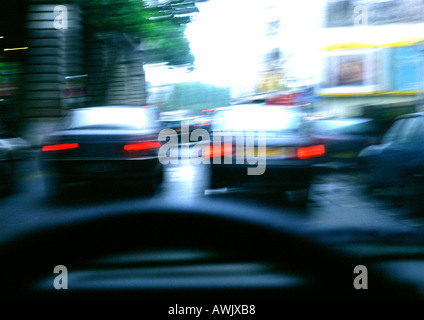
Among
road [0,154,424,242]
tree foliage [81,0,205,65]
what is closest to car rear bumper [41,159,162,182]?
road [0,154,424,242]

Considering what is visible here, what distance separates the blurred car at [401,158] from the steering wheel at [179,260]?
5.68 meters

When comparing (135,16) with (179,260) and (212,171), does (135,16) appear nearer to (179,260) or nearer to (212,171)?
(212,171)

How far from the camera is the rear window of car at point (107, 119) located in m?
8.69

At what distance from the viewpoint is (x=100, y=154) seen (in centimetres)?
834

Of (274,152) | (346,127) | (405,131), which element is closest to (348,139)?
(346,127)

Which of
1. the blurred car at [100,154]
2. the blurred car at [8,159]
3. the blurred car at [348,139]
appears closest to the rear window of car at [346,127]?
the blurred car at [348,139]

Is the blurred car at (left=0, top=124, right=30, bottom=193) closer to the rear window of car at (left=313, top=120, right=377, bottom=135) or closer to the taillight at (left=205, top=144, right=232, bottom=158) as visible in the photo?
the taillight at (left=205, top=144, right=232, bottom=158)

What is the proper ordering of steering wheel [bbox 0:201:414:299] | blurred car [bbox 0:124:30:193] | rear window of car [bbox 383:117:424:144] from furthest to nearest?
blurred car [bbox 0:124:30:193] < rear window of car [bbox 383:117:424:144] < steering wheel [bbox 0:201:414:299]

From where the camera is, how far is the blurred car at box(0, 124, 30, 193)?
9398mm

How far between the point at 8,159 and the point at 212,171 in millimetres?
3792

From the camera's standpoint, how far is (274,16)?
40.2 m

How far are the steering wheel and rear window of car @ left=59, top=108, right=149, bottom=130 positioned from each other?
22.4 feet
